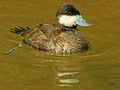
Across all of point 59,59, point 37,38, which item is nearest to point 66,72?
point 59,59

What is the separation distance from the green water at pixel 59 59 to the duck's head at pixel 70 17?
535mm

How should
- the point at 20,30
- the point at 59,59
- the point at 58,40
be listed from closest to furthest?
the point at 59,59 → the point at 58,40 → the point at 20,30

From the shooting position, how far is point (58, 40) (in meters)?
9.57

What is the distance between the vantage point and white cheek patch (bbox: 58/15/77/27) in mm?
9773

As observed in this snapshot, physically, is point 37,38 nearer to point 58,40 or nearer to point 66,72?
point 58,40

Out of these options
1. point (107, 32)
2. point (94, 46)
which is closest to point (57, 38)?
point (94, 46)

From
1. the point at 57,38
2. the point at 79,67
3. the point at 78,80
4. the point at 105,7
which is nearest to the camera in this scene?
the point at 78,80

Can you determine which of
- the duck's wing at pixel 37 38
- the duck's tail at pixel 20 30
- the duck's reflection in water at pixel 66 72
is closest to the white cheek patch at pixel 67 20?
the duck's wing at pixel 37 38

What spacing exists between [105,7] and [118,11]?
43cm

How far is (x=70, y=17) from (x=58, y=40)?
50 cm

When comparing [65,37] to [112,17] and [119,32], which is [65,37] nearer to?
[119,32]

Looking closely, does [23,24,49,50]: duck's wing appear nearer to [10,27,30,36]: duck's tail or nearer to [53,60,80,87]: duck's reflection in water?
[10,27,30,36]: duck's tail

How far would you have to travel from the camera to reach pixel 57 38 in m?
9.59

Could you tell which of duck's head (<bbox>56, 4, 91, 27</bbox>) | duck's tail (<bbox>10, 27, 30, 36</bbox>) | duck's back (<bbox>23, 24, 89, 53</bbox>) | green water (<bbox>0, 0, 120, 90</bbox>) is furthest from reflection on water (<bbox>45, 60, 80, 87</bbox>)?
duck's tail (<bbox>10, 27, 30, 36</bbox>)
